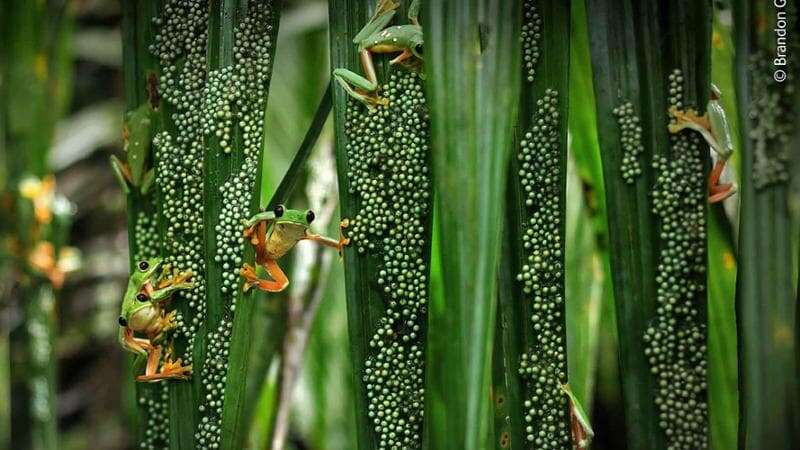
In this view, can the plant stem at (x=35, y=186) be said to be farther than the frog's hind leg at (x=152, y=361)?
Yes

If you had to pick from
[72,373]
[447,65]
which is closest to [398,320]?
[447,65]

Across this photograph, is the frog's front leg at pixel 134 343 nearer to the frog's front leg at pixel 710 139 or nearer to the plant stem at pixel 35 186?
the plant stem at pixel 35 186

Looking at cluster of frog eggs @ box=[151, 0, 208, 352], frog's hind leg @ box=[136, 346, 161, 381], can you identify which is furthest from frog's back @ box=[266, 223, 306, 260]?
frog's hind leg @ box=[136, 346, 161, 381]

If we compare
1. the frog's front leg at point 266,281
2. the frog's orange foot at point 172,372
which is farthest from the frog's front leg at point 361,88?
the frog's orange foot at point 172,372

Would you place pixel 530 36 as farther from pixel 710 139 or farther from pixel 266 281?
pixel 266 281

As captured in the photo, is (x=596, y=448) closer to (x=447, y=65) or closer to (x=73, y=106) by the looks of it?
(x=447, y=65)

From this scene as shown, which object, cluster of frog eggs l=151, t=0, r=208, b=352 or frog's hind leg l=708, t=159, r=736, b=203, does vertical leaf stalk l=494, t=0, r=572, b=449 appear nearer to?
frog's hind leg l=708, t=159, r=736, b=203
